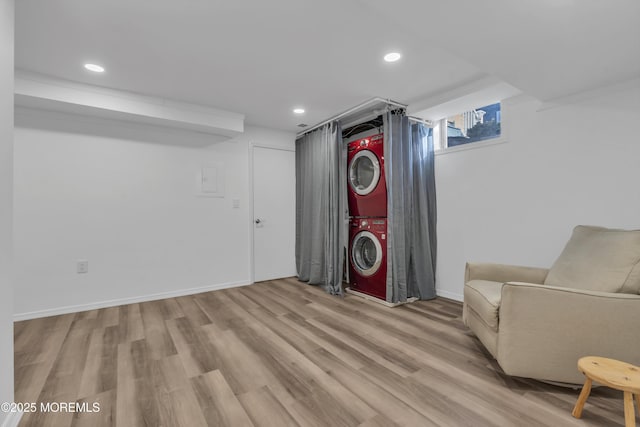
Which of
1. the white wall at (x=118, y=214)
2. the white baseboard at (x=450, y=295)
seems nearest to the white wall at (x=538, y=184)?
the white baseboard at (x=450, y=295)

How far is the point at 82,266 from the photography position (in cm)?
288

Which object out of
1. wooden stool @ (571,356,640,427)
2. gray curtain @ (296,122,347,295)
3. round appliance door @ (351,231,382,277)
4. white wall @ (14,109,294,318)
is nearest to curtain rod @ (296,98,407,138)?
gray curtain @ (296,122,347,295)

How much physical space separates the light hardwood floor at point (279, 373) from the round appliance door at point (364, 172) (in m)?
1.44

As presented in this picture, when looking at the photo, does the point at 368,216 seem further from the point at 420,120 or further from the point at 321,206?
the point at 420,120

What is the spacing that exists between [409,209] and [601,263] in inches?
64.4

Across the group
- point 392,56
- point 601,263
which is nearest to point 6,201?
point 392,56

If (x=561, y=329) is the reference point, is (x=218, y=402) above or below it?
below

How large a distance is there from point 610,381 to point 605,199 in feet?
5.35

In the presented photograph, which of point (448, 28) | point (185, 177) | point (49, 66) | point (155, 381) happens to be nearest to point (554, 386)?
point (448, 28)

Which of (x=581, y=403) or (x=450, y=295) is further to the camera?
(x=450, y=295)

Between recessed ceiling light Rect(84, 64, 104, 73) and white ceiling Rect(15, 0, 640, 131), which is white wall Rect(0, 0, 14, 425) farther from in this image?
recessed ceiling light Rect(84, 64, 104, 73)

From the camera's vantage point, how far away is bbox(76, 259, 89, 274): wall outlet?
9.39ft

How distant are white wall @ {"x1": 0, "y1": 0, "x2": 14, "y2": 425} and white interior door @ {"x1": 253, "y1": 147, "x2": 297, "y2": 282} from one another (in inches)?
108

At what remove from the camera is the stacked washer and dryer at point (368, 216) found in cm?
317
